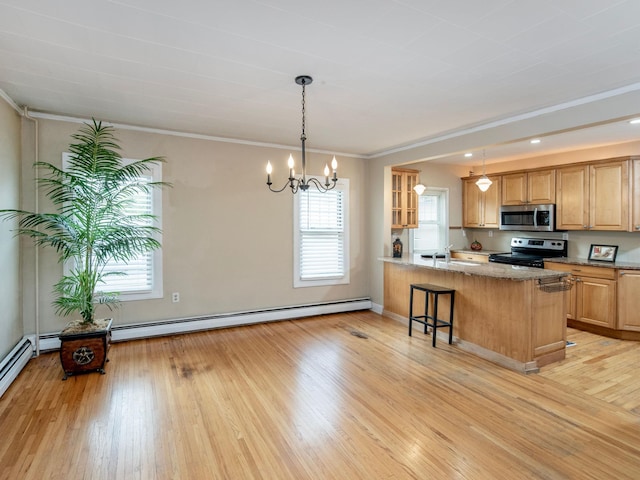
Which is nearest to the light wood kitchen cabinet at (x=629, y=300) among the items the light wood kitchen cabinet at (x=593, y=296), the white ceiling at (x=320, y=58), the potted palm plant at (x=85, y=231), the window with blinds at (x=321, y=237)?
the light wood kitchen cabinet at (x=593, y=296)

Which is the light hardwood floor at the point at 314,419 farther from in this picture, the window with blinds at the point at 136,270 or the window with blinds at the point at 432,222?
the window with blinds at the point at 432,222

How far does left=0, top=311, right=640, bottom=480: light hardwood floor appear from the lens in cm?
212

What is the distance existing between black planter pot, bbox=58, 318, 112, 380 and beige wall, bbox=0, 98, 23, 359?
51 centimetres

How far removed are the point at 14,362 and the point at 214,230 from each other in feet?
8.01

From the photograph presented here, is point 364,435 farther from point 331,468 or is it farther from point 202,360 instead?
point 202,360

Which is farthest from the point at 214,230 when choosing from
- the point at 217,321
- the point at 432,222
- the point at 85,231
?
the point at 432,222

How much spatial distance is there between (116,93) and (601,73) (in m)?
4.07

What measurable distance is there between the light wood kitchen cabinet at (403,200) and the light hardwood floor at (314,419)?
2571mm

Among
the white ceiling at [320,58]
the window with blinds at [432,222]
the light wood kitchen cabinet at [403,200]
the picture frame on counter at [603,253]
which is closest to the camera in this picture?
the white ceiling at [320,58]

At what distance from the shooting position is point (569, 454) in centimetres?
223

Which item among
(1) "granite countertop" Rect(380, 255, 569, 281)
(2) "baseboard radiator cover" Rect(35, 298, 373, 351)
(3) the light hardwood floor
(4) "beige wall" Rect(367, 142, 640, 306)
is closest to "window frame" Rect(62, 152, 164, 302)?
(2) "baseboard radiator cover" Rect(35, 298, 373, 351)

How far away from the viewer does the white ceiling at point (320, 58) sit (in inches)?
77.8

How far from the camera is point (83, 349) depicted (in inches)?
132

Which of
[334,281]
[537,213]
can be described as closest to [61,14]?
[334,281]
